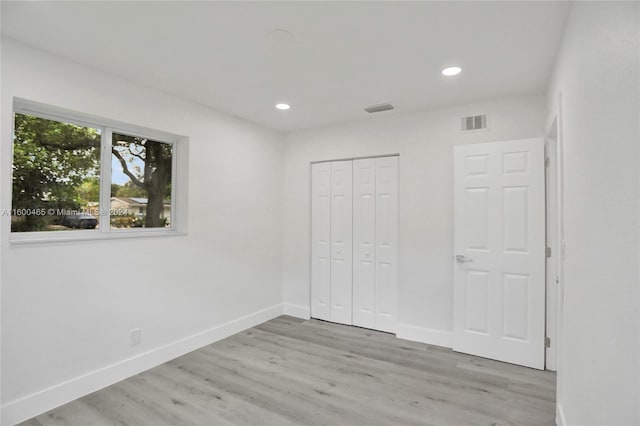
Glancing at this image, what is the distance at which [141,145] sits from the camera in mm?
3223

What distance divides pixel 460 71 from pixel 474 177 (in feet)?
3.57

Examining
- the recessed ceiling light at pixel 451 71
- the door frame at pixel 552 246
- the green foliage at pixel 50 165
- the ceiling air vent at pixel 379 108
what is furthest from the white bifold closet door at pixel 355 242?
the green foliage at pixel 50 165

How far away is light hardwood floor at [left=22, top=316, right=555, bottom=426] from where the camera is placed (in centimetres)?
233

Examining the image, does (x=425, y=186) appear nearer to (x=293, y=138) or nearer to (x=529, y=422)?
(x=293, y=138)

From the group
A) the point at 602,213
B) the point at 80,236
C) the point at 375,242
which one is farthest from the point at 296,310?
the point at 602,213

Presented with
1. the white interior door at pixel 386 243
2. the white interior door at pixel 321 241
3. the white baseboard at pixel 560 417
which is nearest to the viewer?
the white baseboard at pixel 560 417

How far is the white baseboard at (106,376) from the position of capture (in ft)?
7.48

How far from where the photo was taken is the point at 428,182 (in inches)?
147

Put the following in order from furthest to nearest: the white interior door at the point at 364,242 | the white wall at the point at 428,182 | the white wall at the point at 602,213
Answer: the white interior door at the point at 364,242 → the white wall at the point at 428,182 → the white wall at the point at 602,213

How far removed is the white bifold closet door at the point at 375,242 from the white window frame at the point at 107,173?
2027 millimetres

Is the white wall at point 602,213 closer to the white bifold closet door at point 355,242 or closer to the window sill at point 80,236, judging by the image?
the white bifold closet door at point 355,242

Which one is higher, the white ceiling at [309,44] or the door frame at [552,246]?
the white ceiling at [309,44]

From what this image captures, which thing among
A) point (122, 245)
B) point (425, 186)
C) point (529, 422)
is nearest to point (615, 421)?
point (529, 422)

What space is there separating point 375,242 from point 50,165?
10.6 feet
